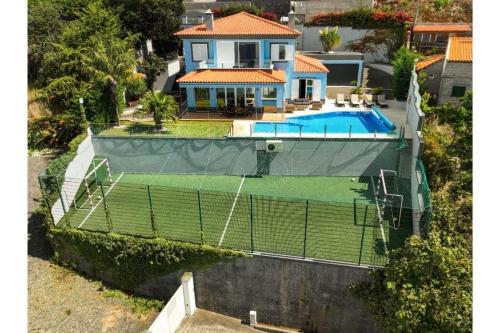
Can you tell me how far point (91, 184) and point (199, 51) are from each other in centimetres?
1343

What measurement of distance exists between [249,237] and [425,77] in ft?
58.2

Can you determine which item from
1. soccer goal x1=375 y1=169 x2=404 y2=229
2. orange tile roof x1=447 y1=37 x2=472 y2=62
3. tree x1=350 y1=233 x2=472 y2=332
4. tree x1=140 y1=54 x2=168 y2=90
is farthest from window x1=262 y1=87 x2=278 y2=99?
tree x1=350 y1=233 x2=472 y2=332

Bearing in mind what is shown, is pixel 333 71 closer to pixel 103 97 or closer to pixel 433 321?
pixel 103 97

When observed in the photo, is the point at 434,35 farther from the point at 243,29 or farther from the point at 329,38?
the point at 243,29

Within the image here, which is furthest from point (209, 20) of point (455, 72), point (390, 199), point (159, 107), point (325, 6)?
point (325, 6)

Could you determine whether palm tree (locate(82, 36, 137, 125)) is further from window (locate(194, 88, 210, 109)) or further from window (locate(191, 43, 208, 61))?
window (locate(191, 43, 208, 61))

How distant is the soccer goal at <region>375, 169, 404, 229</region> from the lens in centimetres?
1509

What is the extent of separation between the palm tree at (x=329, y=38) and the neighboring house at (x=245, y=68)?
10.3 metres

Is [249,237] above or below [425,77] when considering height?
below

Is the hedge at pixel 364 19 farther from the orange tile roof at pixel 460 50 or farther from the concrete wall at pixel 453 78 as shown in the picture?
the concrete wall at pixel 453 78

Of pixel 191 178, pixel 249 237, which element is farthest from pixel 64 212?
pixel 249 237

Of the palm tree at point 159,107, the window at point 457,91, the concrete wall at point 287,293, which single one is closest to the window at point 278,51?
the palm tree at point 159,107

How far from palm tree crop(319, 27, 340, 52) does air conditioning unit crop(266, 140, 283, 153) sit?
72.0ft

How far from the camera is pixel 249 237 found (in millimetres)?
14242
